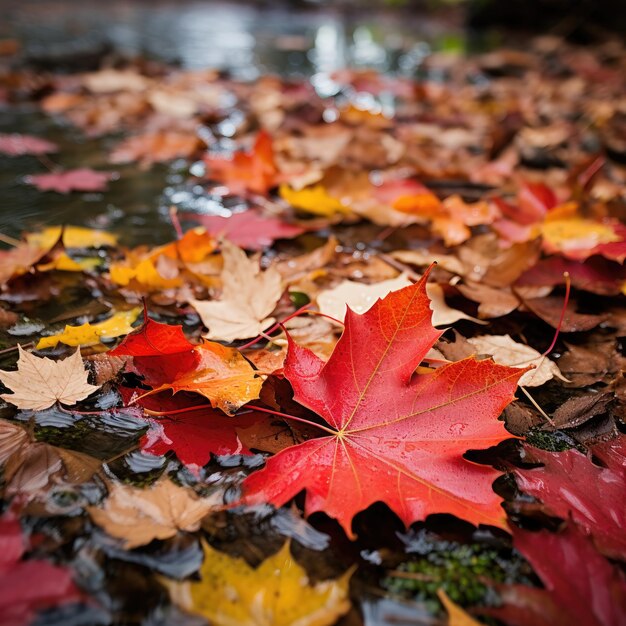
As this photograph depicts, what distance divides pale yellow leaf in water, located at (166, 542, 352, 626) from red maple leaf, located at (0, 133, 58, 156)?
2151 mm

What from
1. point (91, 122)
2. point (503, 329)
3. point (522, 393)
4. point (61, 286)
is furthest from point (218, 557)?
point (91, 122)

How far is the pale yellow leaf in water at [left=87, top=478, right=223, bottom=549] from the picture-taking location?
0.74 m

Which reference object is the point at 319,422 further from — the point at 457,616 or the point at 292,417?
the point at 457,616

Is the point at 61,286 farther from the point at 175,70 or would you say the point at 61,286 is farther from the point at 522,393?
the point at 175,70

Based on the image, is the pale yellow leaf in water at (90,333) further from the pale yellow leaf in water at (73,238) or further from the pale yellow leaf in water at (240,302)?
the pale yellow leaf in water at (73,238)

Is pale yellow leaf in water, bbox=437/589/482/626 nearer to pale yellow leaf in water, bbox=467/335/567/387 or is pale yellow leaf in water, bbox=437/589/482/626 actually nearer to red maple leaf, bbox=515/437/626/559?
red maple leaf, bbox=515/437/626/559

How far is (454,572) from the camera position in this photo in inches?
28.5

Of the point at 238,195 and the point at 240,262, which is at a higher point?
the point at 240,262

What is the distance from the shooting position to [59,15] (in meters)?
7.18

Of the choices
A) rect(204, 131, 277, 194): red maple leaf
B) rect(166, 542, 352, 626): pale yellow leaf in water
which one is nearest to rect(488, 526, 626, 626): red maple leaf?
rect(166, 542, 352, 626): pale yellow leaf in water

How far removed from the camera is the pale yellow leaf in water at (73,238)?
153 centimetres

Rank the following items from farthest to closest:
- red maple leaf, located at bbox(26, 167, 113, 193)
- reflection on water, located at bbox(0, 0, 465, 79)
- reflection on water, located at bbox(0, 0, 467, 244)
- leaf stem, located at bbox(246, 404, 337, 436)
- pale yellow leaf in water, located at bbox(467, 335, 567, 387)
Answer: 1. reflection on water, located at bbox(0, 0, 465, 79)
2. red maple leaf, located at bbox(26, 167, 113, 193)
3. reflection on water, located at bbox(0, 0, 467, 244)
4. pale yellow leaf in water, located at bbox(467, 335, 567, 387)
5. leaf stem, located at bbox(246, 404, 337, 436)

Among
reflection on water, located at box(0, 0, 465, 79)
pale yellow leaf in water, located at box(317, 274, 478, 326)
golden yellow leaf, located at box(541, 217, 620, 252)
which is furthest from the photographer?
reflection on water, located at box(0, 0, 465, 79)

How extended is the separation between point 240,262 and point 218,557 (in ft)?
2.21
